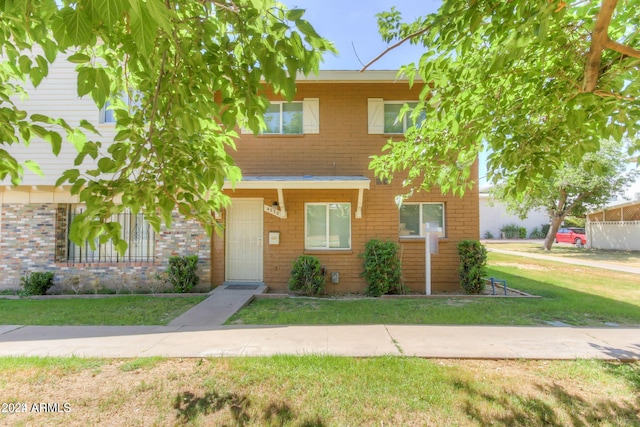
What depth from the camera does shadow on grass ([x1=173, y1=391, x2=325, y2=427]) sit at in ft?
9.23

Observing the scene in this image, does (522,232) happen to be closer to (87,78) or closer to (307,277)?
(307,277)

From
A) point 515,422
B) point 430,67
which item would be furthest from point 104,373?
point 430,67

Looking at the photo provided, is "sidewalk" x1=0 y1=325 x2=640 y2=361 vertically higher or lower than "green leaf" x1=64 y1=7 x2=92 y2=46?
lower

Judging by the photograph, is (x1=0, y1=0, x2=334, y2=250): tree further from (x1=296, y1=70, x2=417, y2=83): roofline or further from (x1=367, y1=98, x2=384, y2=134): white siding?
(x1=367, y1=98, x2=384, y2=134): white siding

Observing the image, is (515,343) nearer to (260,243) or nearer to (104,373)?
(104,373)

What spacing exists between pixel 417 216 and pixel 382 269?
6.32 ft

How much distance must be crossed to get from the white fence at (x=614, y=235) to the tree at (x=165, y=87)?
29.2m

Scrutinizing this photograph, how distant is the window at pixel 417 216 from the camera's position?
884cm

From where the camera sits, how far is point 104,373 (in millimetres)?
3691

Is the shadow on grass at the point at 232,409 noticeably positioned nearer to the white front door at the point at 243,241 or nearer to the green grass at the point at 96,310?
the green grass at the point at 96,310

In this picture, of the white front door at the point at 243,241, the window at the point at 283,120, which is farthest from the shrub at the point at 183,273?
the window at the point at 283,120

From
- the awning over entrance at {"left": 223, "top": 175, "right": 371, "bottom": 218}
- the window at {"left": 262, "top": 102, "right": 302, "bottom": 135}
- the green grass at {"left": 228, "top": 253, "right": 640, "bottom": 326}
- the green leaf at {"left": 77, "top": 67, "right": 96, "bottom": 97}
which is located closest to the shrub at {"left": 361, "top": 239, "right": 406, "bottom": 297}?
the green grass at {"left": 228, "top": 253, "right": 640, "bottom": 326}

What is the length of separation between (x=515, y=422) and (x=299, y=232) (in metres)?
6.48

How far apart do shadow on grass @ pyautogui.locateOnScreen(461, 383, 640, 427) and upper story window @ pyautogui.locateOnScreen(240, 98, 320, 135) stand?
23.8 ft
